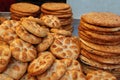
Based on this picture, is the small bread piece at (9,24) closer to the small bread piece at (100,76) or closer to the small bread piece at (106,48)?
the small bread piece at (106,48)

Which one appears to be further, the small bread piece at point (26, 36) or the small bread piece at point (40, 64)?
the small bread piece at point (26, 36)

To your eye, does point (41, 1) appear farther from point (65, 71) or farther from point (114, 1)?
point (65, 71)

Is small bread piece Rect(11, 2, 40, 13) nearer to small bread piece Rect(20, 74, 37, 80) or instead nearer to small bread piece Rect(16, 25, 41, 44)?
small bread piece Rect(16, 25, 41, 44)

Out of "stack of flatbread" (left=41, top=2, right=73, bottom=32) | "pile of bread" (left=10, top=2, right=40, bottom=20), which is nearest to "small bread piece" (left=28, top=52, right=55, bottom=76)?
"stack of flatbread" (left=41, top=2, right=73, bottom=32)

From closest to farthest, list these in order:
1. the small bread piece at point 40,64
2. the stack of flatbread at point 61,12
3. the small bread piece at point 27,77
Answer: the small bread piece at point 40,64, the small bread piece at point 27,77, the stack of flatbread at point 61,12

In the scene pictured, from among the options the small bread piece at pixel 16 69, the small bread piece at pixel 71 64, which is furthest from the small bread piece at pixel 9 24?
the small bread piece at pixel 71 64

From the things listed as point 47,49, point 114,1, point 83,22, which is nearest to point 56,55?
point 47,49

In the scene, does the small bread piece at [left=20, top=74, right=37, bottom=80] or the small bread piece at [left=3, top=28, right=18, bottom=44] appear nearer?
the small bread piece at [left=20, top=74, right=37, bottom=80]

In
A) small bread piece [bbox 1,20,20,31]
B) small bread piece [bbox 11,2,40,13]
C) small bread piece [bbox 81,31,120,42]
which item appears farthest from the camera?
small bread piece [bbox 11,2,40,13]
